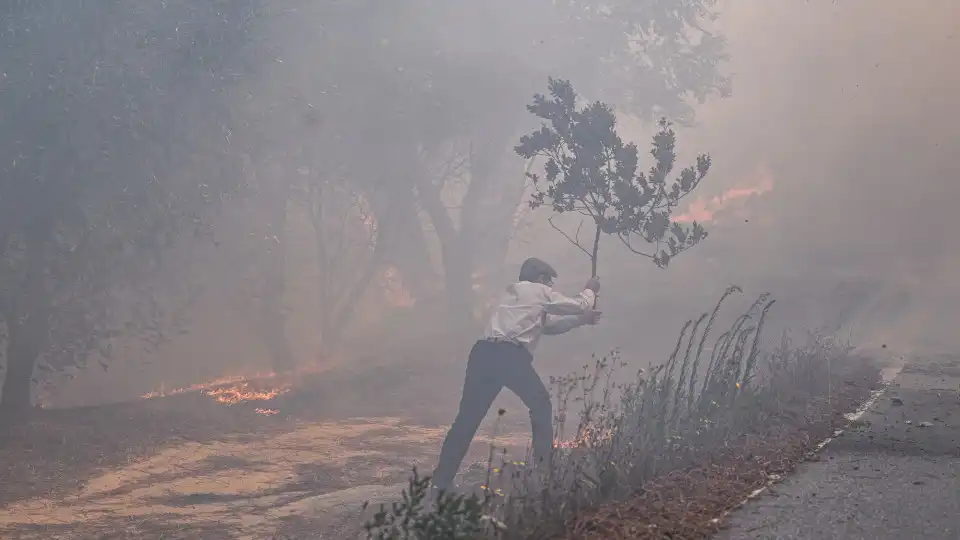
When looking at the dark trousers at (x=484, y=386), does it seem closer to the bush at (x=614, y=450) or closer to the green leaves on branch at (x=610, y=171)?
the bush at (x=614, y=450)

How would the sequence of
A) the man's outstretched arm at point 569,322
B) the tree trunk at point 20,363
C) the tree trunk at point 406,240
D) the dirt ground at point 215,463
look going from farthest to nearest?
1. the tree trunk at point 406,240
2. the tree trunk at point 20,363
3. the dirt ground at point 215,463
4. the man's outstretched arm at point 569,322

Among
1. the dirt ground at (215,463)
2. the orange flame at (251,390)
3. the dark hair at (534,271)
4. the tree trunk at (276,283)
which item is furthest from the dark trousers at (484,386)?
the tree trunk at (276,283)

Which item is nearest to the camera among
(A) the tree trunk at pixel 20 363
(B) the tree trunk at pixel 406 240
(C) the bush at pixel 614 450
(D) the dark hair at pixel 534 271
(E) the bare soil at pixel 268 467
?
(C) the bush at pixel 614 450

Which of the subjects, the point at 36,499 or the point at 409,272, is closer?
the point at 36,499

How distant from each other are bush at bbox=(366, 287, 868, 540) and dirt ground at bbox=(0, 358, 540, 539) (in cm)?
160

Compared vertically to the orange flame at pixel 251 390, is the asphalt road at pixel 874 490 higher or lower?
lower

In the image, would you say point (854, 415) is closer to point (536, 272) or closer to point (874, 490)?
point (874, 490)

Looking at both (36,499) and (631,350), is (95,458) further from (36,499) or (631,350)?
(631,350)

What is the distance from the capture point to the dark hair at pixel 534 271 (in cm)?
681

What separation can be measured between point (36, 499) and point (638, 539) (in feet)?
22.5

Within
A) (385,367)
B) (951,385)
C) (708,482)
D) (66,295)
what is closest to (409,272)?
(385,367)

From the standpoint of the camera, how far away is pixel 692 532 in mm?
3980

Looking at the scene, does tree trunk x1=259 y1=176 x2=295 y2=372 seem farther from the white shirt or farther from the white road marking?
the white road marking

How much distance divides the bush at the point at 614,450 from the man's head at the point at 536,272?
904mm
